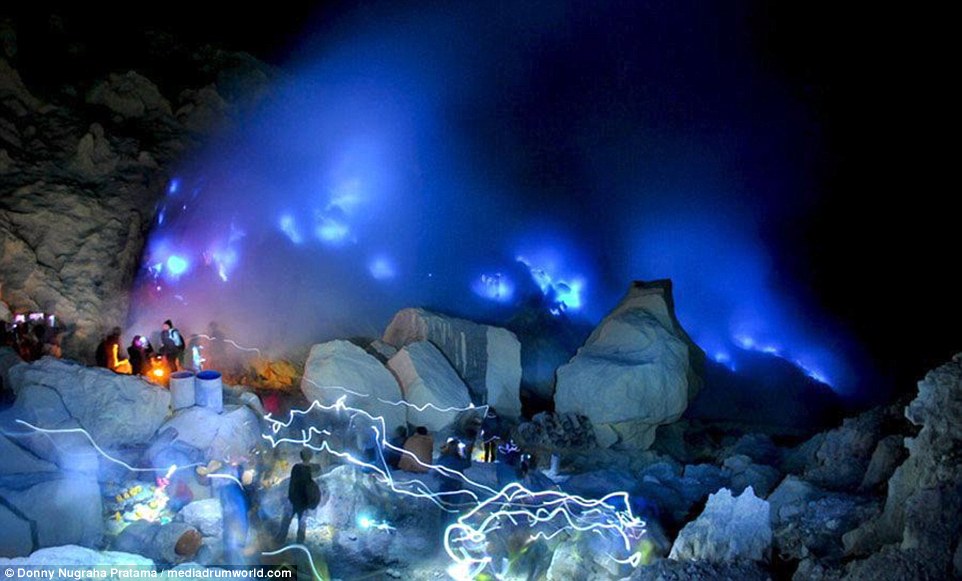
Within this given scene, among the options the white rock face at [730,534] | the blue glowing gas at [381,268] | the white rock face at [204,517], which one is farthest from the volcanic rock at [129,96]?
the white rock face at [730,534]

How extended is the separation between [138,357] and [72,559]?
260 inches

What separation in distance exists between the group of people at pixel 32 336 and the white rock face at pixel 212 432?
9.26 feet

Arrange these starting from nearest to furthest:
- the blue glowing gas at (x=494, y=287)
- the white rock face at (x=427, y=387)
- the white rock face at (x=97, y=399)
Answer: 1. the white rock face at (x=97, y=399)
2. the white rock face at (x=427, y=387)
3. the blue glowing gas at (x=494, y=287)

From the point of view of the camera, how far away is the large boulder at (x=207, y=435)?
28.7 feet

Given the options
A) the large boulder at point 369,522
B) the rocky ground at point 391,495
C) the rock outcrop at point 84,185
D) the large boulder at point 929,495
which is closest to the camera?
the large boulder at point 929,495

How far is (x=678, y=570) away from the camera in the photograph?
563 cm

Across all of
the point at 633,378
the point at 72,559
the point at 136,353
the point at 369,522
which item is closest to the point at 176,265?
the point at 136,353

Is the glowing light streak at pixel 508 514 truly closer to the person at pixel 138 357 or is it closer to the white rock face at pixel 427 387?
the white rock face at pixel 427 387

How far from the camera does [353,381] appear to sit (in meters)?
12.4

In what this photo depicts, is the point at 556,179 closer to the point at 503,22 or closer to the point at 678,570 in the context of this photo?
the point at 503,22

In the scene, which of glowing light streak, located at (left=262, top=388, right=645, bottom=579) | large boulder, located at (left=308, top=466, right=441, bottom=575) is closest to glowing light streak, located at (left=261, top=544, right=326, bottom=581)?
large boulder, located at (left=308, top=466, right=441, bottom=575)

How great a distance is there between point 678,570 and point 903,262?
29.3 meters

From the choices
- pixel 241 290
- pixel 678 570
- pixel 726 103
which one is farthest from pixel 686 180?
pixel 678 570

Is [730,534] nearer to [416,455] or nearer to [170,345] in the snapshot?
[416,455]
